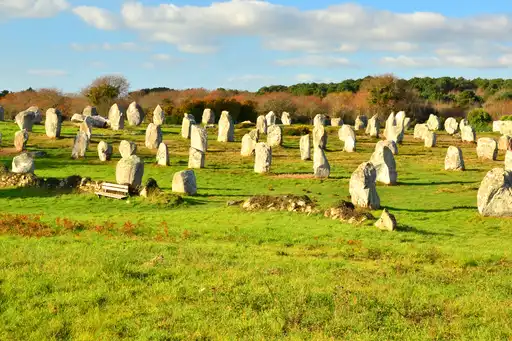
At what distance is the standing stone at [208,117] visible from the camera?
71.3 metres

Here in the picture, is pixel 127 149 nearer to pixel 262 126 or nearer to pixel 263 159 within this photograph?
pixel 263 159

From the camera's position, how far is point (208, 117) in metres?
71.4

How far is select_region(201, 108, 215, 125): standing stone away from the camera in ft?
234

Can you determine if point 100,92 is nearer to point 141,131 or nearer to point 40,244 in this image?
point 141,131

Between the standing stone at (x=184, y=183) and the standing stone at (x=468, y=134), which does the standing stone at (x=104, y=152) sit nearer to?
the standing stone at (x=184, y=183)

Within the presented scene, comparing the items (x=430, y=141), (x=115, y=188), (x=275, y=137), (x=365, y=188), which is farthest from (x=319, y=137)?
(x=365, y=188)

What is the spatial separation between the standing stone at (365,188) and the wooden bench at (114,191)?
941 centimetres

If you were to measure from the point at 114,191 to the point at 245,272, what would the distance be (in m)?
14.8

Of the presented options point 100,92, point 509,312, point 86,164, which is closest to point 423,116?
point 100,92

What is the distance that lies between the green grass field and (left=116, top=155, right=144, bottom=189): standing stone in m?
1.71

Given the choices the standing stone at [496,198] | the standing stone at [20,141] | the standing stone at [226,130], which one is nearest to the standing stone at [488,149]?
the standing stone at [226,130]

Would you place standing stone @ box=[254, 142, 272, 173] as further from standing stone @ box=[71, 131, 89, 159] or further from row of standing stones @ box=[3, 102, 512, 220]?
standing stone @ box=[71, 131, 89, 159]

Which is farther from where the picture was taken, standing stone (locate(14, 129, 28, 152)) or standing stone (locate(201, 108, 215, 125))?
standing stone (locate(201, 108, 215, 125))

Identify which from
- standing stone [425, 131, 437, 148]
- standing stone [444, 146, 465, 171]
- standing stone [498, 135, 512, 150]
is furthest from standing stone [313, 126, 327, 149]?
standing stone [498, 135, 512, 150]
